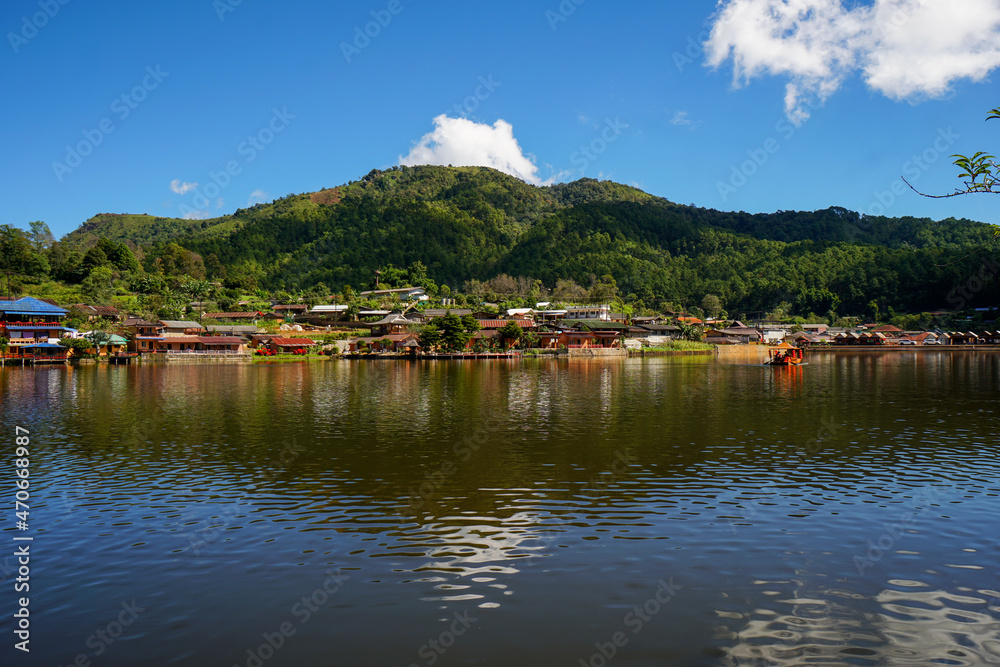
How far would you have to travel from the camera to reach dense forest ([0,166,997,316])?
102500 millimetres

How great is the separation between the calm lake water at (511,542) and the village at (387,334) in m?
44.8

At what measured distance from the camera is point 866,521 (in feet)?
34.0

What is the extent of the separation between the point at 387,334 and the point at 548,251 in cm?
7355

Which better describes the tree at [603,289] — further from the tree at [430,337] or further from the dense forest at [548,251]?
the tree at [430,337]

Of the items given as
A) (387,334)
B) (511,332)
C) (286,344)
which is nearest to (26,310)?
(286,344)

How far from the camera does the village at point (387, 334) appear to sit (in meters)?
58.5

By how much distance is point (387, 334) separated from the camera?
239 ft

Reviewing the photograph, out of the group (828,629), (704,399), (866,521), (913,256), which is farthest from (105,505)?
(913,256)

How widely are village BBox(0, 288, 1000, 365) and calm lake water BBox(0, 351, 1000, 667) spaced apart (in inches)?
1765

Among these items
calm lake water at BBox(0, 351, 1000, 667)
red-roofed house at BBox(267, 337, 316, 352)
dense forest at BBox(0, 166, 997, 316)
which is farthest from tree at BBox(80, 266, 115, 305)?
calm lake water at BBox(0, 351, 1000, 667)

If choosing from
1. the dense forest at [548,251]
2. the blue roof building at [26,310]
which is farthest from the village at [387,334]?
the dense forest at [548,251]

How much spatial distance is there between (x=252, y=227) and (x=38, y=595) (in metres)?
143

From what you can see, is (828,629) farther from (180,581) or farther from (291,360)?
(291,360)

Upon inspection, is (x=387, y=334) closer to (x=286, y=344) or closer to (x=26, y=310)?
(x=286, y=344)
